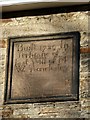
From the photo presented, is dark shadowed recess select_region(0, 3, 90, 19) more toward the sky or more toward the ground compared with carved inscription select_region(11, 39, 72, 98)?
more toward the sky

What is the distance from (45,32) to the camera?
495 centimetres

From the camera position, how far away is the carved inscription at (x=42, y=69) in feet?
15.4

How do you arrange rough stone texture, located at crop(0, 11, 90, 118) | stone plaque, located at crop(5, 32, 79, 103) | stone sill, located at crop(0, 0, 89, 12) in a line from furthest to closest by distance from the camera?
stone sill, located at crop(0, 0, 89, 12) < stone plaque, located at crop(5, 32, 79, 103) < rough stone texture, located at crop(0, 11, 90, 118)

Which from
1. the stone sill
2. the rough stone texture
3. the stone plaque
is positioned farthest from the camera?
the stone sill

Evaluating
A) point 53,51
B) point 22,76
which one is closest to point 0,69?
point 22,76

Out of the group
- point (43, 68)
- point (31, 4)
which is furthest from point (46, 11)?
point (43, 68)

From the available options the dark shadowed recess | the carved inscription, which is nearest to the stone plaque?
the carved inscription

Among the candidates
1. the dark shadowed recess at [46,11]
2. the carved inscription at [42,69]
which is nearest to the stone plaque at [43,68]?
A: the carved inscription at [42,69]

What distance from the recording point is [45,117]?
461 cm

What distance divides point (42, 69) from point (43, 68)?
16 mm

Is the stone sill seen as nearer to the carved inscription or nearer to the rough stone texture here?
the rough stone texture

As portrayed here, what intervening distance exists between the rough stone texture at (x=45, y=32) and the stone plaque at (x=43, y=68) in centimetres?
6

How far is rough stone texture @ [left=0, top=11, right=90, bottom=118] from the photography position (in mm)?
4562

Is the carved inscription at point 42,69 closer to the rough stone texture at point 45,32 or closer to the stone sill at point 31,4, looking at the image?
the rough stone texture at point 45,32
